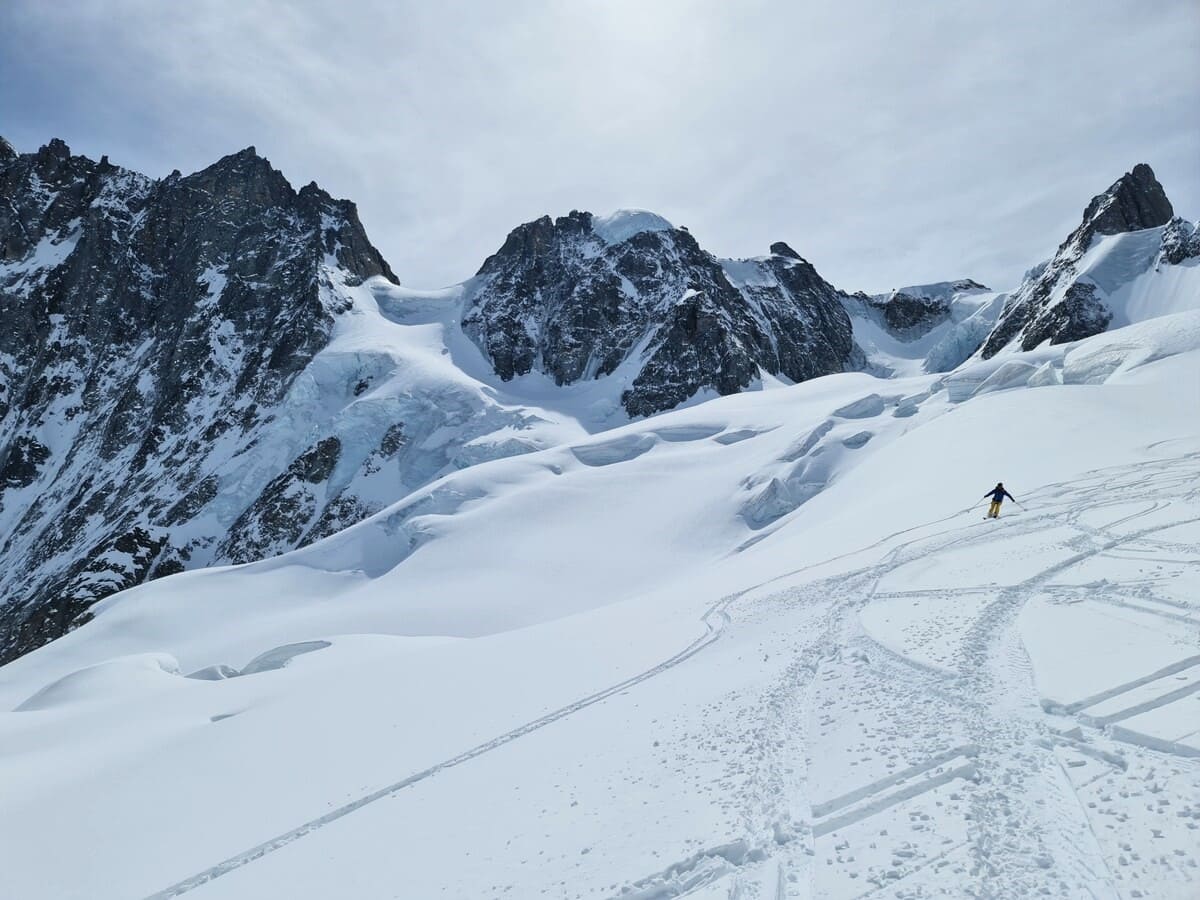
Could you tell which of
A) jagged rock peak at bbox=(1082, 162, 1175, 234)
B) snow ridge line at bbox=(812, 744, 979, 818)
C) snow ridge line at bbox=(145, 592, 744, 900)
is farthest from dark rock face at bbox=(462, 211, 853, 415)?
snow ridge line at bbox=(812, 744, 979, 818)

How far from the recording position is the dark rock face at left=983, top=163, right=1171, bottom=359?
74875 millimetres

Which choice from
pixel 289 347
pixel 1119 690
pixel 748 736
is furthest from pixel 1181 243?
pixel 289 347

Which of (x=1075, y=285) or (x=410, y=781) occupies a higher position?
(x=1075, y=285)

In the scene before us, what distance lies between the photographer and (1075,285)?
77.7 m

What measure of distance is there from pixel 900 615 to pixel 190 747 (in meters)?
14.1

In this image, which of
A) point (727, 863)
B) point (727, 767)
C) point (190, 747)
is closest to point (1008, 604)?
point (727, 767)

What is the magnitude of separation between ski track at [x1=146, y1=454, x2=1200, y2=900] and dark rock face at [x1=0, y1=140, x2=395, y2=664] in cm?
7643

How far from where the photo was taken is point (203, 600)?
38.2 metres

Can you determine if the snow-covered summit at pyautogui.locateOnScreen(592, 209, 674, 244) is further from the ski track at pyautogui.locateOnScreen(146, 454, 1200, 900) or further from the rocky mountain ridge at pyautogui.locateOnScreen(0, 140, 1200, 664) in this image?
the ski track at pyautogui.locateOnScreen(146, 454, 1200, 900)

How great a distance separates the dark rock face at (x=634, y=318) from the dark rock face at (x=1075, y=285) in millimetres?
33148

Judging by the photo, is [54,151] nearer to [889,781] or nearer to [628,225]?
[628,225]

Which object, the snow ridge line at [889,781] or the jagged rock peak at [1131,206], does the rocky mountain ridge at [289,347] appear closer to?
the jagged rock peak at [1131,206]

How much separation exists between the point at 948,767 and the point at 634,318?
100 m

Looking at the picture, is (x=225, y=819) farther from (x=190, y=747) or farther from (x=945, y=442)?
(x=945, y=442)
